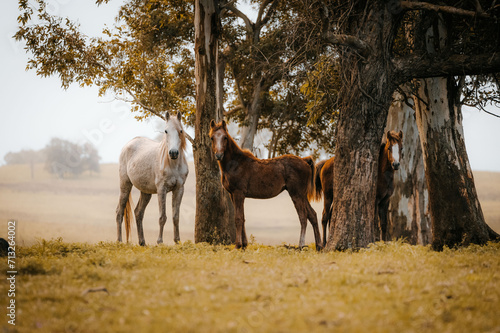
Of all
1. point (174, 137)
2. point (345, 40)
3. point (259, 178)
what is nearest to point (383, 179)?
point (259, 178)

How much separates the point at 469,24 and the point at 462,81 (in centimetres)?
146

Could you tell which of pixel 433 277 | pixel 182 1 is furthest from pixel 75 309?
pixel 182 1

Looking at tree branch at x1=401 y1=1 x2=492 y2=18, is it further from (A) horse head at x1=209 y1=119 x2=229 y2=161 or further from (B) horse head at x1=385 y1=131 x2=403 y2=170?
(A) horse head at x1=209 y1=119 x2=229 y2=161

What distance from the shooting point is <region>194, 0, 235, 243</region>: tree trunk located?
39.2 feet

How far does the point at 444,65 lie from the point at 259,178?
473cm

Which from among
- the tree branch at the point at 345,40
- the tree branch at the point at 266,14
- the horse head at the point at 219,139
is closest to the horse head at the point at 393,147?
the tree branch at the point at 345,40

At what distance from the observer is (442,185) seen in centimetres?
1018

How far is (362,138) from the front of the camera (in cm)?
925

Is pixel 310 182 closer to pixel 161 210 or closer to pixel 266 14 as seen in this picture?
pixel 161 210

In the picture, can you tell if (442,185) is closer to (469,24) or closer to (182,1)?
(469,24)

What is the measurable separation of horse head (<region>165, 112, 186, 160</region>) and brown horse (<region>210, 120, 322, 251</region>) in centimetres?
145

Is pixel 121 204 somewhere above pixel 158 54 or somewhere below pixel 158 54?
below

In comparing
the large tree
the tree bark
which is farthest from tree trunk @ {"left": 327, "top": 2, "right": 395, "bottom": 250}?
the tree bark

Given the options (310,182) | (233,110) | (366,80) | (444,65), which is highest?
(233,110)
